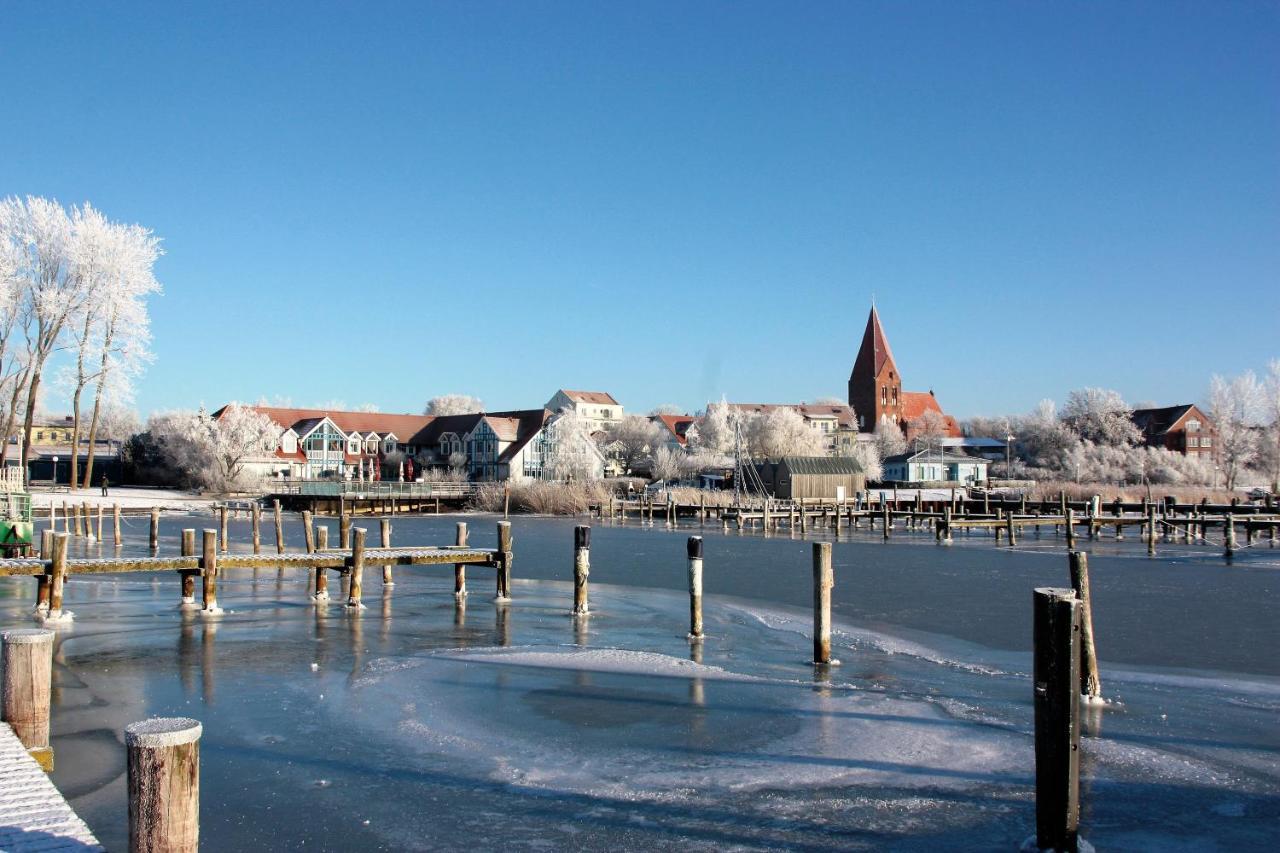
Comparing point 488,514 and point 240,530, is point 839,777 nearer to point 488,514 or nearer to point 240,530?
point 240,530

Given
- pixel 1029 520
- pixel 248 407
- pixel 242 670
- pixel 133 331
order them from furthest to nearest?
pixel 248 407
pixel 133 331
pixel 1029 520
pixel 242 670

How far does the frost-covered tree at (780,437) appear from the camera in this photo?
9700cm

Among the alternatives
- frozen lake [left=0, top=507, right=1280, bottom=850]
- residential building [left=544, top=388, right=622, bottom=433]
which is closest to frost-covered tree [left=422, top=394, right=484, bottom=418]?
residential building [left=544, top=388, right=622, bottom=433]

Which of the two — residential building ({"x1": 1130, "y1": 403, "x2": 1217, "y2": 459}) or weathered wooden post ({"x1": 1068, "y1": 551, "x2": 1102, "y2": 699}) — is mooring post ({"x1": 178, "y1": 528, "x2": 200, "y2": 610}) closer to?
weathered wooden post ({"x1": 1068, "y1": 551, "x2": 1102, "y2": 699})

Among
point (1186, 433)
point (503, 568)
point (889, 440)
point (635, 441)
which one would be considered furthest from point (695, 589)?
point (889, 440)

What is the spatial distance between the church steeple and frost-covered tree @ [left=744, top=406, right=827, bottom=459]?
35.1 m

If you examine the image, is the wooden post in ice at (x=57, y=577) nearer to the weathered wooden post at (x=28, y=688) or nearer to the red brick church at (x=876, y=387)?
the weathered wooden post at (x=28, y=688)

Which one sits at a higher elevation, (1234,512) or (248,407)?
(248,407)

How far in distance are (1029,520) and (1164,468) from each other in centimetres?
5428

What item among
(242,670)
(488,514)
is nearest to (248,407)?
(488,514)

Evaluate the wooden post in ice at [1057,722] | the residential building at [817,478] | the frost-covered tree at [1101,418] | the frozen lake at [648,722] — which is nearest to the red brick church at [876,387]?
the frost-covered tree at [1101,418]

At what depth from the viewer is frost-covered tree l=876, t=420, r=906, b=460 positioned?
125188mm

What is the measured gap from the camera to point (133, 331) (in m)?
54.6

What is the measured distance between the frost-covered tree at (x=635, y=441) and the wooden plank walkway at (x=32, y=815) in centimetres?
9401
